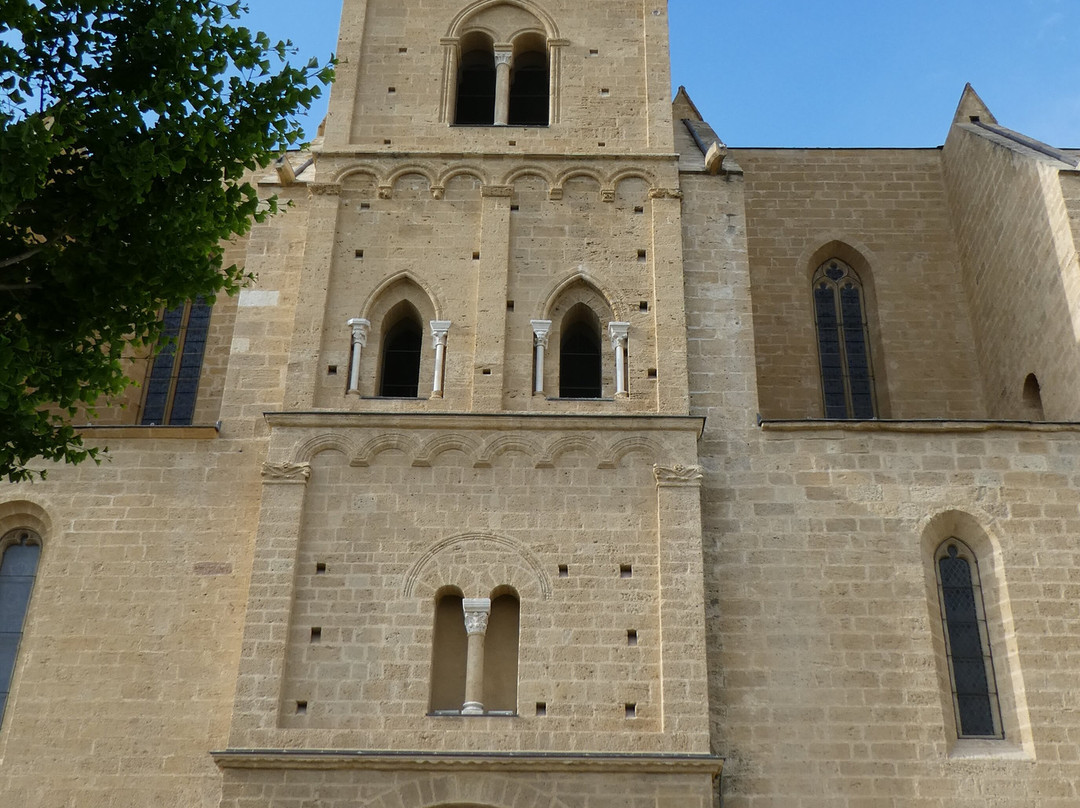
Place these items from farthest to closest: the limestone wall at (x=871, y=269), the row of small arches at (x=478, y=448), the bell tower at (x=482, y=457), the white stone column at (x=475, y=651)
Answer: the limestone wall at (x=871, y=269), the row of small arches at (x=478, y=448), the white stone column at (x=475, y=651), the bell tower at (x=482, y=457)

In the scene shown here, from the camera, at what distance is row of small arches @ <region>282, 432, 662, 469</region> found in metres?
14.9

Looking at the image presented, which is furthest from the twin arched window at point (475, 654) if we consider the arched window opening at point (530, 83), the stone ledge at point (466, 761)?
the arched window opening at point (530, 83)

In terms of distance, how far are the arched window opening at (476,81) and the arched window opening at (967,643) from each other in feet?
28.2

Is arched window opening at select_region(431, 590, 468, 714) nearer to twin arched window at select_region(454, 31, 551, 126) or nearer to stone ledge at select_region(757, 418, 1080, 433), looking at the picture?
stone ledge at select_region(757, 418, 1080, 433)

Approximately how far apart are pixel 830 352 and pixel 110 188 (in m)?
11.0

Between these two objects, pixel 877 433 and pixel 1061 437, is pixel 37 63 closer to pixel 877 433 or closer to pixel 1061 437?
pixel 877 433

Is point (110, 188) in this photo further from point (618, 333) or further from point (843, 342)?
point (843, 342)

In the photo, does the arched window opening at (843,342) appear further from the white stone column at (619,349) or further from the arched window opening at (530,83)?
the arched window opening at (530,83)

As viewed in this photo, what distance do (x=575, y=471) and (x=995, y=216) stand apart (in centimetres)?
739

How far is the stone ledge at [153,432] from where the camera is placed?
15320 mm

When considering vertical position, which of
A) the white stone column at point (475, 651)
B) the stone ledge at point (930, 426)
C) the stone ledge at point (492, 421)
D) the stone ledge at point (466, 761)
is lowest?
the stone ledge at point (466, 761)

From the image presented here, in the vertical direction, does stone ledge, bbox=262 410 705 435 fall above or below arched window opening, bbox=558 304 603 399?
below

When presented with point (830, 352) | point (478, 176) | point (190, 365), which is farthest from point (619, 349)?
point (190, 365)

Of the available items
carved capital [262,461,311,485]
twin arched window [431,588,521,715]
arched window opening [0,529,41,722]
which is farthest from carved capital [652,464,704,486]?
arched window opening [0,529,41,722]
